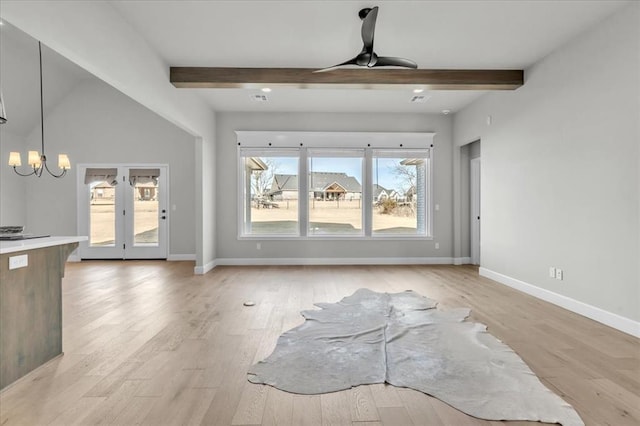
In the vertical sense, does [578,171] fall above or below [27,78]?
below

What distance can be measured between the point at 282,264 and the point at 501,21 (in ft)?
16.5

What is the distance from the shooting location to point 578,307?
11.8 ft

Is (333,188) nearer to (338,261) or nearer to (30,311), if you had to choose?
(338,261)

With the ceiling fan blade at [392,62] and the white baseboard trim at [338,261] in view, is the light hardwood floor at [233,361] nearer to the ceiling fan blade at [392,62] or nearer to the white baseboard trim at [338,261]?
the white baseboard trim at [338,261]

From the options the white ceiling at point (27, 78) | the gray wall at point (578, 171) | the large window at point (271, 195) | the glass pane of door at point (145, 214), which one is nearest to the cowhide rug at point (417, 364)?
the gray wall at point (578, 171)

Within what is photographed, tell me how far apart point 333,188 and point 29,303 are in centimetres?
506

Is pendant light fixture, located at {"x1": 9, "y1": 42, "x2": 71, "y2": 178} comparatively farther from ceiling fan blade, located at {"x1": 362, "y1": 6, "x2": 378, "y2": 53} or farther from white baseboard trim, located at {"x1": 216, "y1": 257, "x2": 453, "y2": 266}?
ceiling fan blade, located at {"x1": 362, "y1": 6, "x2": 378, "y2": 53}

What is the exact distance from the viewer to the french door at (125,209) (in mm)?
7262

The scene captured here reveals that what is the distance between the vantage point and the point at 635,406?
74.7 inches

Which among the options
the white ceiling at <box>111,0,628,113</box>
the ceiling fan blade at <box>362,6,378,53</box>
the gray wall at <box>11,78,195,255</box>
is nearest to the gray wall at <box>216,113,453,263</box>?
the gray wall at <box>11,78,195,255</box>

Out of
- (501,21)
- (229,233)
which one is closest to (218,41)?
(501,21)

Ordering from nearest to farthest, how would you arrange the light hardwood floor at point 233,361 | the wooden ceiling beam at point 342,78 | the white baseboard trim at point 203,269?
the light hardwood floor at point 233,361 < the wooden ceiling beam at point 342,78 < the white baseboard trim at point 203,269

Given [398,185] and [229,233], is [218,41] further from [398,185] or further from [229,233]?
[398,185]

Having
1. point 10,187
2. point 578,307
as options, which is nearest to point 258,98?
point 578,307
